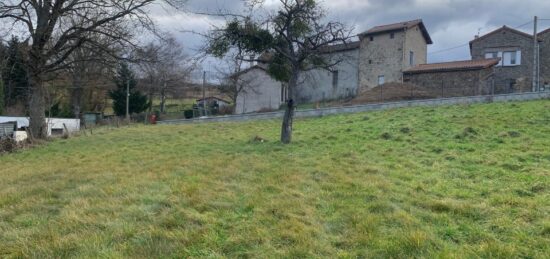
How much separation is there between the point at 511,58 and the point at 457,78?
733cm

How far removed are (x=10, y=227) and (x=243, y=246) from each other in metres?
2.82

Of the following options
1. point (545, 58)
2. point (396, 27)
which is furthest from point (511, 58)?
point (396, 27)

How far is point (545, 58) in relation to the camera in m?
34.8

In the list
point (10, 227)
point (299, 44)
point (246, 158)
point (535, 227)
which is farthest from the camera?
point (299, 44)

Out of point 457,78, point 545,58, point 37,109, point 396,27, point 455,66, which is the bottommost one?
point 37,109

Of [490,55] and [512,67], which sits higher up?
[490,55]

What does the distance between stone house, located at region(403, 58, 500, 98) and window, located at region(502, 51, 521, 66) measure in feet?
11.7

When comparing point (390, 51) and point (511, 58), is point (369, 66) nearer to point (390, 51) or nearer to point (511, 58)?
point (390, 51)

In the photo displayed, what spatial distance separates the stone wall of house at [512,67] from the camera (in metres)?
34.7

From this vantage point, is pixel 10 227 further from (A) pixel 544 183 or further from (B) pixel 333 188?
(A) pixel 544 183

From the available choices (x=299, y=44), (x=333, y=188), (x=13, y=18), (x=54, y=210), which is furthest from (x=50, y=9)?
(x=333, y=188)

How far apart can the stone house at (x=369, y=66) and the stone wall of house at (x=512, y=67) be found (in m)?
5.59

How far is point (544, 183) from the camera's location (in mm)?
6219

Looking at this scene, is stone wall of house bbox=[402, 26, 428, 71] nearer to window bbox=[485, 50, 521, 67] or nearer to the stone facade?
the stone facade
